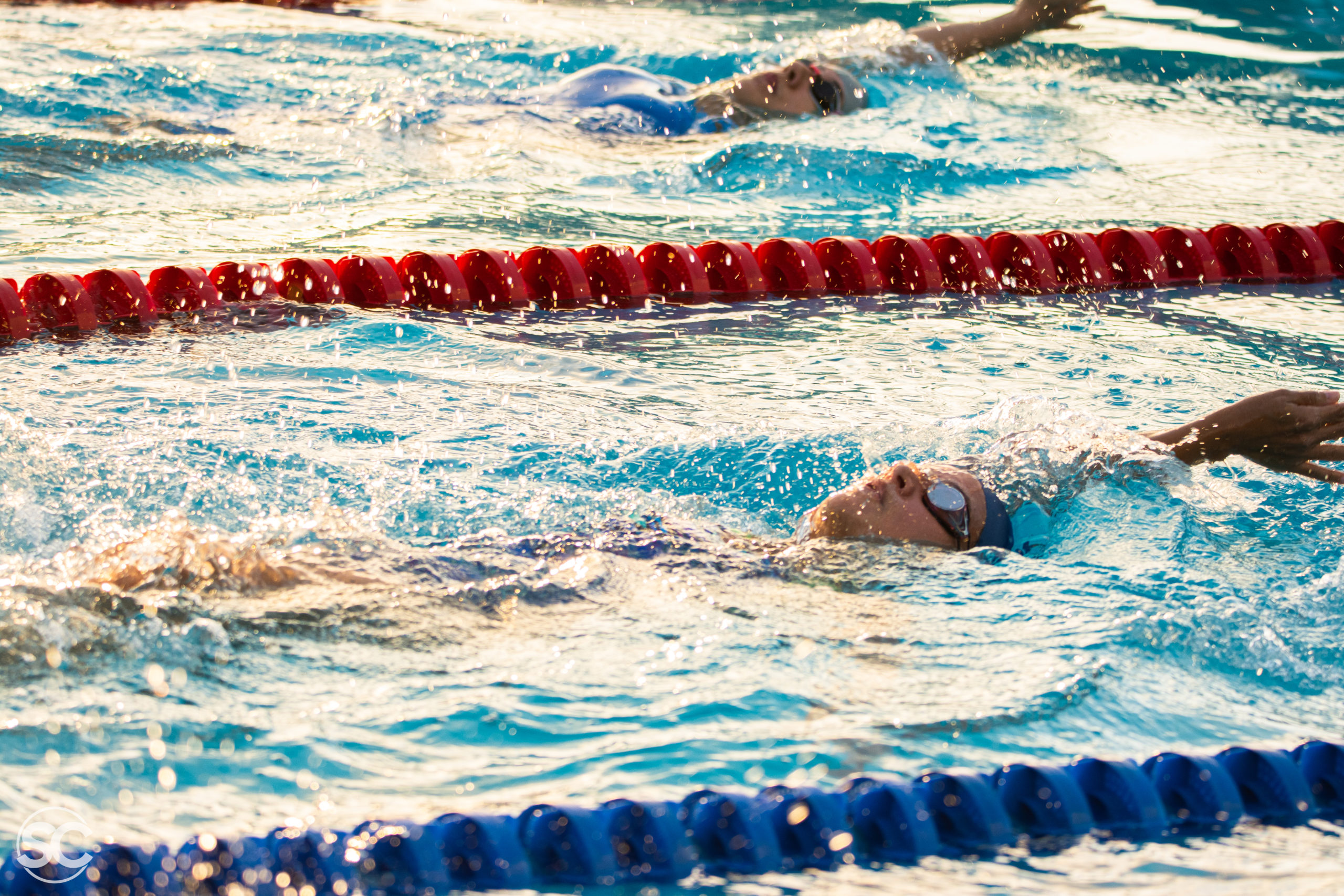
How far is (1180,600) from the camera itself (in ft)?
8.88

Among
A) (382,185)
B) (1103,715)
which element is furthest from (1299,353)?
(382,185)

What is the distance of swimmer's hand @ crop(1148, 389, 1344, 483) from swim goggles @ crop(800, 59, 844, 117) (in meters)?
4.23

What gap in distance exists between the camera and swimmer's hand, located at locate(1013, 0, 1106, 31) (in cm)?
631

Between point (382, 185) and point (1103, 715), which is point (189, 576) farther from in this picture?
point (382, 185)

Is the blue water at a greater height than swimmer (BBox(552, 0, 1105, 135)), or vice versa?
swimmer (BBox(552, 0, 1105, 135))

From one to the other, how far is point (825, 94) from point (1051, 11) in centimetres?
116

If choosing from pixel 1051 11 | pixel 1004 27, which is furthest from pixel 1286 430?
pixel 1004 27

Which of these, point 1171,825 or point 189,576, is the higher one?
point 189,576

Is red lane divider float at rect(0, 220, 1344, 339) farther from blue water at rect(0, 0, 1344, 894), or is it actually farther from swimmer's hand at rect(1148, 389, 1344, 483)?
swimmer's hand at rect(1148, 389, 1344, 483)

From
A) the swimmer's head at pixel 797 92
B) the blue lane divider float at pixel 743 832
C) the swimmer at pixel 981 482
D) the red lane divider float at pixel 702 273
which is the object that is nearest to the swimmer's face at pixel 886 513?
the swimmer at pixel 981 482

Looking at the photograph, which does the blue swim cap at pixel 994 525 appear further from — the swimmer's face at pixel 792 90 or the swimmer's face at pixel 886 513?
the swimmer's face at pixel 792 90

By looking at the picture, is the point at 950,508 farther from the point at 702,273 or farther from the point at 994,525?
the point at 702,273

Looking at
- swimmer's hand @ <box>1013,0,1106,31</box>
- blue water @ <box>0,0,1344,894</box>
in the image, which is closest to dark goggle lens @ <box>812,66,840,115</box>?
blue water @ <box>0,0,1344,894</box>

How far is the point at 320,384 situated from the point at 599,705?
6.07 feet
